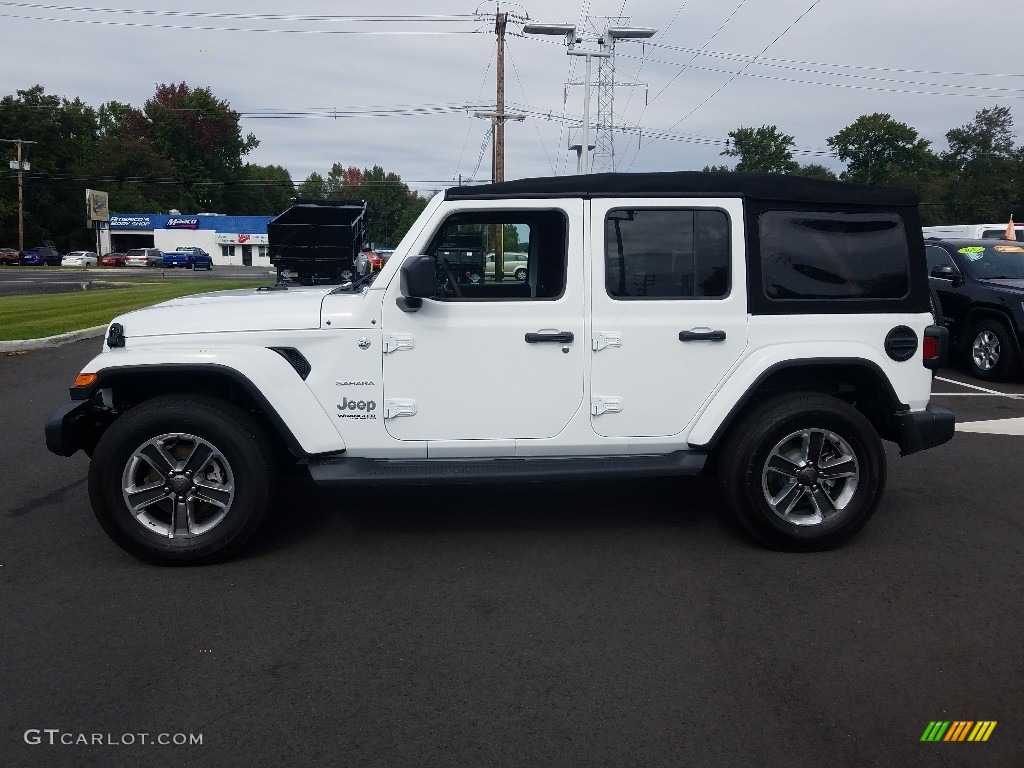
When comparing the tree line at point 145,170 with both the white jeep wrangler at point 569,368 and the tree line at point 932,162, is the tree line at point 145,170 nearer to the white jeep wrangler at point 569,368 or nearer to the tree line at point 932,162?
the tree line at point 932,162

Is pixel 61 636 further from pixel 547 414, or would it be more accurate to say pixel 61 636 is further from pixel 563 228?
pixel 563 228

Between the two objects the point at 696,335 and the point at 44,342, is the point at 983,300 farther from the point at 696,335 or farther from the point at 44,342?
the point at 44,342

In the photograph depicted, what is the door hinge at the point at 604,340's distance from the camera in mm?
4699

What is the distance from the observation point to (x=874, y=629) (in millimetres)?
3916

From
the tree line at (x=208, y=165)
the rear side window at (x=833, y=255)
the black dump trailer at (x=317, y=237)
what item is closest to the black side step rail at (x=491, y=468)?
the rear side window at (x=833, y=255)

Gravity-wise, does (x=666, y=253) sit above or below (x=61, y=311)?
above

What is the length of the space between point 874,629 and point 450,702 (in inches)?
76.1

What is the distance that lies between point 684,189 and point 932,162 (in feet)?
304

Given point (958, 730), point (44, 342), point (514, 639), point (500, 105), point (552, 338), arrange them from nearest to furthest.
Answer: point (958, 730), point (514, 639), point (552, 338), point (44, 342), point (500, 105)

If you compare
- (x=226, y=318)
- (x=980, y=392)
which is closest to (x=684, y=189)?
(x=226, y=318)

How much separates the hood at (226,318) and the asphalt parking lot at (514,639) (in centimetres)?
123

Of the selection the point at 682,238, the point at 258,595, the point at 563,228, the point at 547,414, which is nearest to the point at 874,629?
the point at 547,414

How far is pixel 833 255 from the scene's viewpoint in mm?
4910

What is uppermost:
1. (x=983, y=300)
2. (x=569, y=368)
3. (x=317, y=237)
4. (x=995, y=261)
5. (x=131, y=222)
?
(x=131, y=222)
